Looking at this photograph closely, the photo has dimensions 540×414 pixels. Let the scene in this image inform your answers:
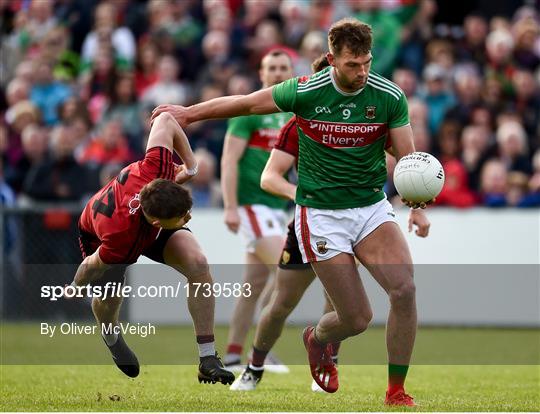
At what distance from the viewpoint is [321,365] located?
9.74 meters

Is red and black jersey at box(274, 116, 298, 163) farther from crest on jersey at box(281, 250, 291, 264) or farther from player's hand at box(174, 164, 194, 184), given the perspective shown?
player's hand at box(174, 164, 194, 184)

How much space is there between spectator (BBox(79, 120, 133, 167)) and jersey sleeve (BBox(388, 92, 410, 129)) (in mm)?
8648

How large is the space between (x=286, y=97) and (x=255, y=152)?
3207 mm

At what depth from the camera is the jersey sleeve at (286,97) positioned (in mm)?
8930

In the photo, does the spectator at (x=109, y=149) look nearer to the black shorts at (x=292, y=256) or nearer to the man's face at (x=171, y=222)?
the black shorts at (x=292, y=256)

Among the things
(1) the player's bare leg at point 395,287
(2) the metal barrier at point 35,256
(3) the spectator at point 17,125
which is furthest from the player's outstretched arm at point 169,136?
(3) the spectator at point 17,125


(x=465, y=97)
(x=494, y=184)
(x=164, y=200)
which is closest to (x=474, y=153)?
(x=494, y=184)

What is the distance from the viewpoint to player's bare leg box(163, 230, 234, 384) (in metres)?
9.38

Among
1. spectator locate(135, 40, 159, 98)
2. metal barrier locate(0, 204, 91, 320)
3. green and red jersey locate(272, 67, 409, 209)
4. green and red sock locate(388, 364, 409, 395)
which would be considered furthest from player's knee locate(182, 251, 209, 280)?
spectator locate(135, 40, 159, 98)

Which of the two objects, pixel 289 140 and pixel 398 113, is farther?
pixel 289 140

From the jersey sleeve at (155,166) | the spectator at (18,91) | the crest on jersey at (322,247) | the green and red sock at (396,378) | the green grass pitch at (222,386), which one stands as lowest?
the green grass pitch at (222,386)

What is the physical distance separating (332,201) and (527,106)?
924 centimetres

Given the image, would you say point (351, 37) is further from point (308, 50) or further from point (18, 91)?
point (18, 91)

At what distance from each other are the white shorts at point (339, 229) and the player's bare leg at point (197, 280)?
2.64 ft
